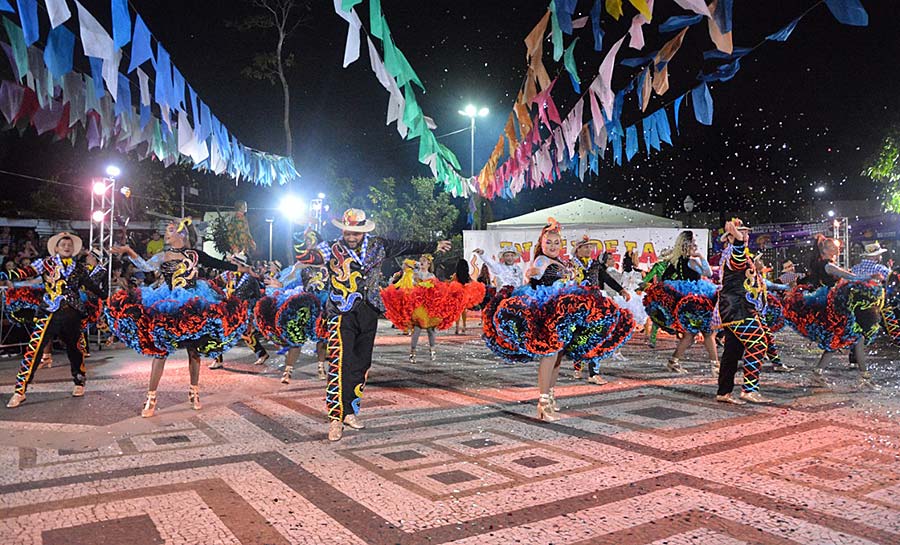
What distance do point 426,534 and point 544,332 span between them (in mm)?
2688

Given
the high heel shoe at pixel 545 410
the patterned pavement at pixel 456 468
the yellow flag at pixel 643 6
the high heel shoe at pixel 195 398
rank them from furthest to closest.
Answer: the high heel shoe at pixel 195 398 → the high heel shoe at pixel 545 410 → the yellow flag at pixel 643 6 → the patterned pavement at pixel 456 468

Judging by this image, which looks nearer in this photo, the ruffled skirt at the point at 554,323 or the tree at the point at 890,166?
the ruffled skirt at the point at 554,323

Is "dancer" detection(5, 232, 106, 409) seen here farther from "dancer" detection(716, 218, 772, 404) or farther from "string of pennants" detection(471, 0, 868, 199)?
"dancer" detection(716, 218, 772, 404)

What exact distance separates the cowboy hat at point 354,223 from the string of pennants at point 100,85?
194cm

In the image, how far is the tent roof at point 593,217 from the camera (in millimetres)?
16781

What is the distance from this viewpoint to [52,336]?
23.5ft

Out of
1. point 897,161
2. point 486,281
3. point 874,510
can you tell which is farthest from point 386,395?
point 897,161

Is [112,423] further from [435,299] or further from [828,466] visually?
[828,466]

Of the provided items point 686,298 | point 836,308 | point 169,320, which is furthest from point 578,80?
point 169,320

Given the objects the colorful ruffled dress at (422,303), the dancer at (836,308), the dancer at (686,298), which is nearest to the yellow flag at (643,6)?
the dancer at (686,298)

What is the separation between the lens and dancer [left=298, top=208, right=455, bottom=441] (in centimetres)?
534

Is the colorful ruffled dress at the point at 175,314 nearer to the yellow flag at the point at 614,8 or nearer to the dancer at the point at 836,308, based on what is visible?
the yellow flag at the point at 614,8

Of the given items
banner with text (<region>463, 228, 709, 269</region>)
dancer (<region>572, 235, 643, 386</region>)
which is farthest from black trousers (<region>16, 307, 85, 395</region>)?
banner with text (<region>463, 228, 709, 269</region>)

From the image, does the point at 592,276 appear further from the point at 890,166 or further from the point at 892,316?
the point at 890,166
